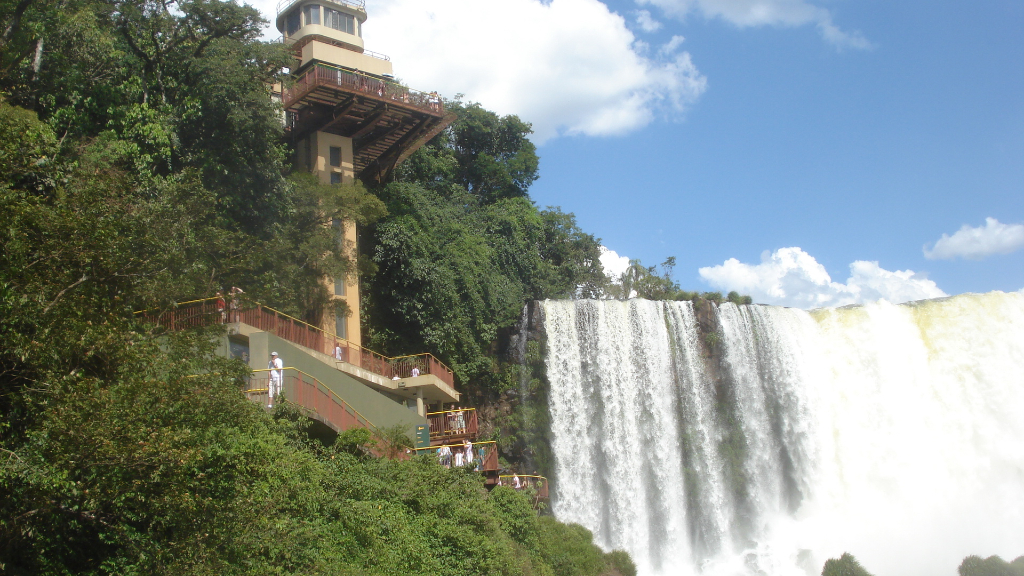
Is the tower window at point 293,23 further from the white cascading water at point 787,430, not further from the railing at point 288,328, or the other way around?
the white cascading water at point 787,430

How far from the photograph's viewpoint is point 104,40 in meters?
21.6

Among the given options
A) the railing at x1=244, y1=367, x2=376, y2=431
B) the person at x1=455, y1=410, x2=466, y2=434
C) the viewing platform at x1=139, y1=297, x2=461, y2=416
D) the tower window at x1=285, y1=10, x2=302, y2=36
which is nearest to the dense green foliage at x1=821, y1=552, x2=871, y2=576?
the person at x1=455, y1=410, x2=466, y2=434

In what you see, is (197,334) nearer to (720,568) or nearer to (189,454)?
(189,454)

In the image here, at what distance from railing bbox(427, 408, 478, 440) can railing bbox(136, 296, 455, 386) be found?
2.47 m

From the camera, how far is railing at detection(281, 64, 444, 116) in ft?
93.9

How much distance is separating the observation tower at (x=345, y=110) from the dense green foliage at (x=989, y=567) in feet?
69.5

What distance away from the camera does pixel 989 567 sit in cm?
2542

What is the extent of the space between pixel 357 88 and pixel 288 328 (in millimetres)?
11928

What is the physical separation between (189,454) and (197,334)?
120 inches

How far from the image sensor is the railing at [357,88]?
28.6m

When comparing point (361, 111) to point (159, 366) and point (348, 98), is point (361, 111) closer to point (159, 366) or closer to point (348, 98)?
point (348, 98)

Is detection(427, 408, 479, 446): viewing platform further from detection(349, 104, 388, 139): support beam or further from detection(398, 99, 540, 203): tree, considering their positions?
detection(398, 99, 540, 203): tree

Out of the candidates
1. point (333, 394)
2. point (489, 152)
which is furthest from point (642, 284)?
point (333, 394)

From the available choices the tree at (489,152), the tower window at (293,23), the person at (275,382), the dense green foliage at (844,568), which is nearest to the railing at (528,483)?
the dense green foliage at (844,568)
